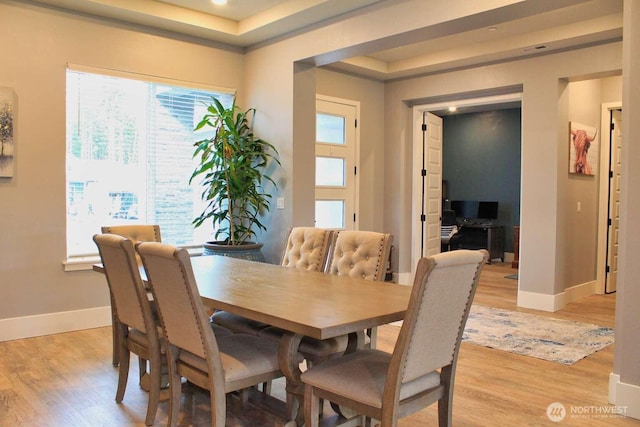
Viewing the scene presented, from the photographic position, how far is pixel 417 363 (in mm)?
1979

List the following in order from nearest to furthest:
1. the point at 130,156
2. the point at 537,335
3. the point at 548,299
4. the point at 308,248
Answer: the point at 308,248, the point at 537,335, the point at 130,156, the point at 548,299

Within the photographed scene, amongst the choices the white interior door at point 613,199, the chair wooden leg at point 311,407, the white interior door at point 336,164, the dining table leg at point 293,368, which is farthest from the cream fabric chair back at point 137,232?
the white interior door at point 613,199

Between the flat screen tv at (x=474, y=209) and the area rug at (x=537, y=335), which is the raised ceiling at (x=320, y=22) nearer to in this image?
the area rug at (x=537, y=335)

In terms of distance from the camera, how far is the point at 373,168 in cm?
689

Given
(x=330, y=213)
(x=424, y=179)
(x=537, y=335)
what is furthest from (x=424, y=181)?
(x=537, y=335)

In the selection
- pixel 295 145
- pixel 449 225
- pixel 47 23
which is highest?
pixel 47 23

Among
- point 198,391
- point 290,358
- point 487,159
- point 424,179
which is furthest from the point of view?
point 487,159

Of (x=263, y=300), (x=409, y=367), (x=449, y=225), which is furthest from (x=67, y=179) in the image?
(x=449, y=225)

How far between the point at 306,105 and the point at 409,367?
356 centimetres

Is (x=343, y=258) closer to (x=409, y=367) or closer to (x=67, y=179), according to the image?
(x=409, y=367)

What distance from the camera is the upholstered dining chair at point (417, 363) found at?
188 cm

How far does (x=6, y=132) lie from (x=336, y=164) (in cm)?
352

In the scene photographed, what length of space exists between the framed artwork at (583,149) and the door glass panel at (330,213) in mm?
2624

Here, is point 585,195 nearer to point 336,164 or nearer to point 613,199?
point 613,199
